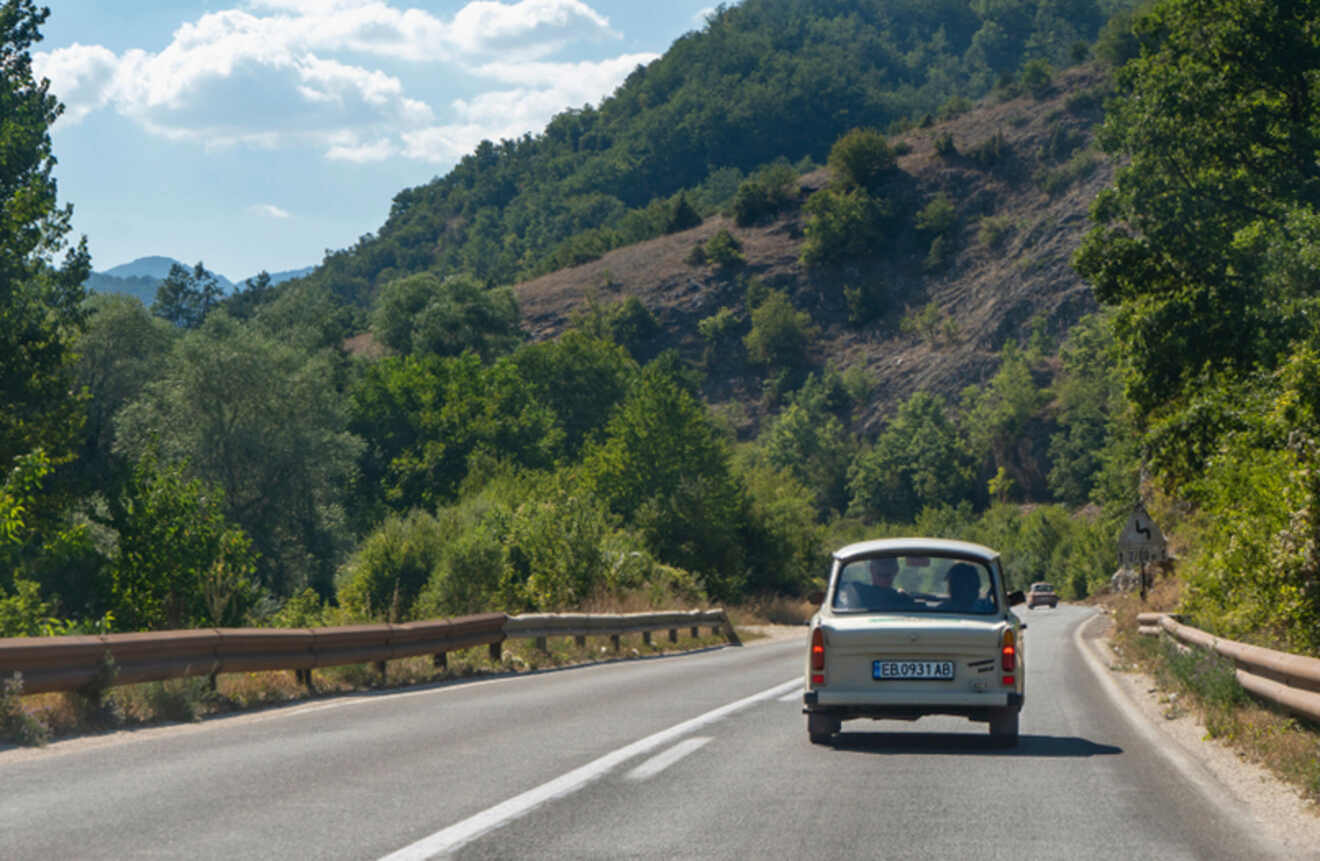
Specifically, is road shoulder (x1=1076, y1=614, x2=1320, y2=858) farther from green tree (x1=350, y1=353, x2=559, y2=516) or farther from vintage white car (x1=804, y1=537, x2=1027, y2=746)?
green tree (x1=350, y1=353, x2=559, y2=516)

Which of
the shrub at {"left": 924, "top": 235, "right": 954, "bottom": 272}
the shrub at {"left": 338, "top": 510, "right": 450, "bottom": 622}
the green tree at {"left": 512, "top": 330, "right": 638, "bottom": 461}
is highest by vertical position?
the shrub at {"left": 924, "top": 235, "right": 954, "bottom": 272}

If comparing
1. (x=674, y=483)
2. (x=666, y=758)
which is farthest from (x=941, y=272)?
(x=666, y=758)

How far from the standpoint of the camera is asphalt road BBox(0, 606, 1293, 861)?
6.18 metres

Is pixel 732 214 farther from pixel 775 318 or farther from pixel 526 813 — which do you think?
pixel 526 813

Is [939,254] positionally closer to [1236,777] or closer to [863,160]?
[863,160]

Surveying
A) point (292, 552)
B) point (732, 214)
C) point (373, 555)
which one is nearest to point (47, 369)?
point (373, 555)

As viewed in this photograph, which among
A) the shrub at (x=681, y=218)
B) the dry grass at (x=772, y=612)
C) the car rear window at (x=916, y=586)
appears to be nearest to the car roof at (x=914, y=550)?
the car rear window at (x=916, y=586)

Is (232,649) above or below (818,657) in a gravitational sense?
below

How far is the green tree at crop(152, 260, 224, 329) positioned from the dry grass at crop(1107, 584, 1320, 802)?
404ft

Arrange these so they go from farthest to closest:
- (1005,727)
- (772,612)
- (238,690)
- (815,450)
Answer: (815,450)
(772,612)
(238,690)
(1005,727)

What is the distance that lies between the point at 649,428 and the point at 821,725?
173 ft

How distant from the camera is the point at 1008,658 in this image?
9.96 meters

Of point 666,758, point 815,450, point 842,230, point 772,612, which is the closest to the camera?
point 666,758

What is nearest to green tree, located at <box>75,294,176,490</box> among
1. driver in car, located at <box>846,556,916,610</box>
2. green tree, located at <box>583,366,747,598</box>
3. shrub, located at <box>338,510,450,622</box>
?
shrub, located at <box>338,510,450,622</box>
